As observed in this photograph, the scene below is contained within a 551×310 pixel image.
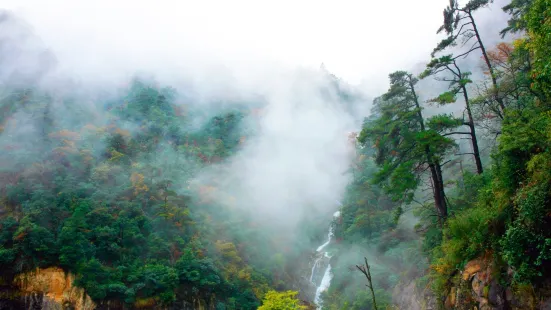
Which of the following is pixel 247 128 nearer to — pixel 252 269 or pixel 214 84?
pixel 214 84

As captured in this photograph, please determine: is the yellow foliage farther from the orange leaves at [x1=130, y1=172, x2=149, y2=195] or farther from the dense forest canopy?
the orange leaves at [x1=130, y1=172, x2=149, y2=195]

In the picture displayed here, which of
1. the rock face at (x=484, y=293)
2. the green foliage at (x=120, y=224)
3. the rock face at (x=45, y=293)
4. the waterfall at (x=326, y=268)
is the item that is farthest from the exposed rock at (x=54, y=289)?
the rock face at (x=484, y=293)

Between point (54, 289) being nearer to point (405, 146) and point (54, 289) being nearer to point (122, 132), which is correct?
point (405, 146)

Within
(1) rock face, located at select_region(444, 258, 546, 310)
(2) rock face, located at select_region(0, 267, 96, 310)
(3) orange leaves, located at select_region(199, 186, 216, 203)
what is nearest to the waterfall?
(3) orange leaves, located at select_region(199, 186, 216, 203)

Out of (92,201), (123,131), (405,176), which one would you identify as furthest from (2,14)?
(405,176)

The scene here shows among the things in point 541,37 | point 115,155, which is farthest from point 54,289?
point 541,37

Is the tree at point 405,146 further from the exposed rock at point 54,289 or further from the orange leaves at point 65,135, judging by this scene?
the orange leaves at point 65,135

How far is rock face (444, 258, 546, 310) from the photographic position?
8.89 meters

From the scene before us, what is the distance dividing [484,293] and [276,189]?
195 ft

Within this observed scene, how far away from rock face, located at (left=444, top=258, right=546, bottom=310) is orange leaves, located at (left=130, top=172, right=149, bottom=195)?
35.3 metres

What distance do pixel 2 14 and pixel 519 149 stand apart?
95.8 metres

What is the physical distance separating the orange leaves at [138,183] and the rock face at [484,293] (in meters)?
35.3

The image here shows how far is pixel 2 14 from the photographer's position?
74250mm

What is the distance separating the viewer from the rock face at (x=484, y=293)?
29.2 feet
